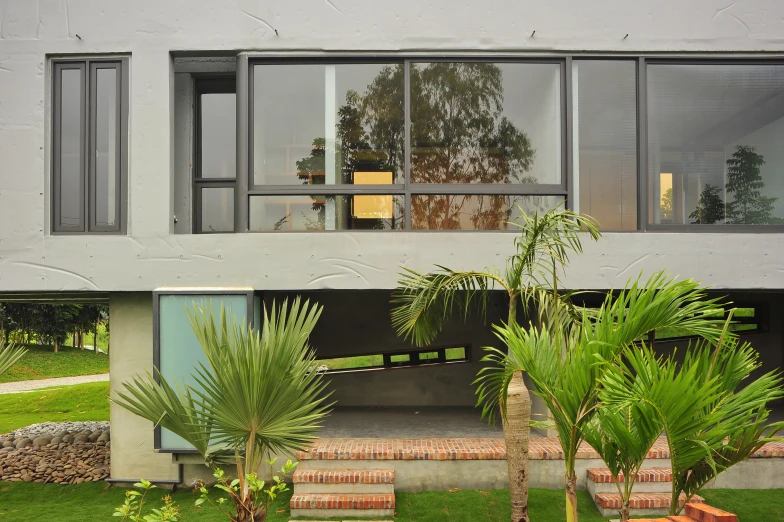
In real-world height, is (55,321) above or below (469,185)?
below

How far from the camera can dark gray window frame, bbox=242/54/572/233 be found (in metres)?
6.61

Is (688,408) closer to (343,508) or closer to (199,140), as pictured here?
(343,508)

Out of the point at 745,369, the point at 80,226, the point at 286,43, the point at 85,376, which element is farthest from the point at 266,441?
the point at 85,376

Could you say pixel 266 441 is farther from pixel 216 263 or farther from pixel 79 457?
pixel 79 457

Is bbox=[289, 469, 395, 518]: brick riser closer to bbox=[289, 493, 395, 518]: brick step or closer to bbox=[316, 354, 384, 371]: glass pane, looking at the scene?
bbox=[289, 493, 395, 518]: brick step

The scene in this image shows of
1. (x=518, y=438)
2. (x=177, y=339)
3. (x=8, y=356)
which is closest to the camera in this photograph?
(x=8, y=356)

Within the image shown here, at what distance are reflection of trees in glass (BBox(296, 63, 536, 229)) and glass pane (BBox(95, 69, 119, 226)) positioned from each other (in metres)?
2.20

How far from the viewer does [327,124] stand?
6.71 m

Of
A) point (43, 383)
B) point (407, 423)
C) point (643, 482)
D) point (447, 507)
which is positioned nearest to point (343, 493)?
point (447, 507)

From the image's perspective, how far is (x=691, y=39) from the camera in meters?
6.63

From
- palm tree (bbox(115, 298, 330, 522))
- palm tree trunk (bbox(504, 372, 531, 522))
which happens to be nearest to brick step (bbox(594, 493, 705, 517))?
palm tree trunk (bbox(504, 372, 531, 522))

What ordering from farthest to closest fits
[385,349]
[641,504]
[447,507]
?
[385,349], [447,507], [641,504]

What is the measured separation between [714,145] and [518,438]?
438 cm

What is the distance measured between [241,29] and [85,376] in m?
21.4
